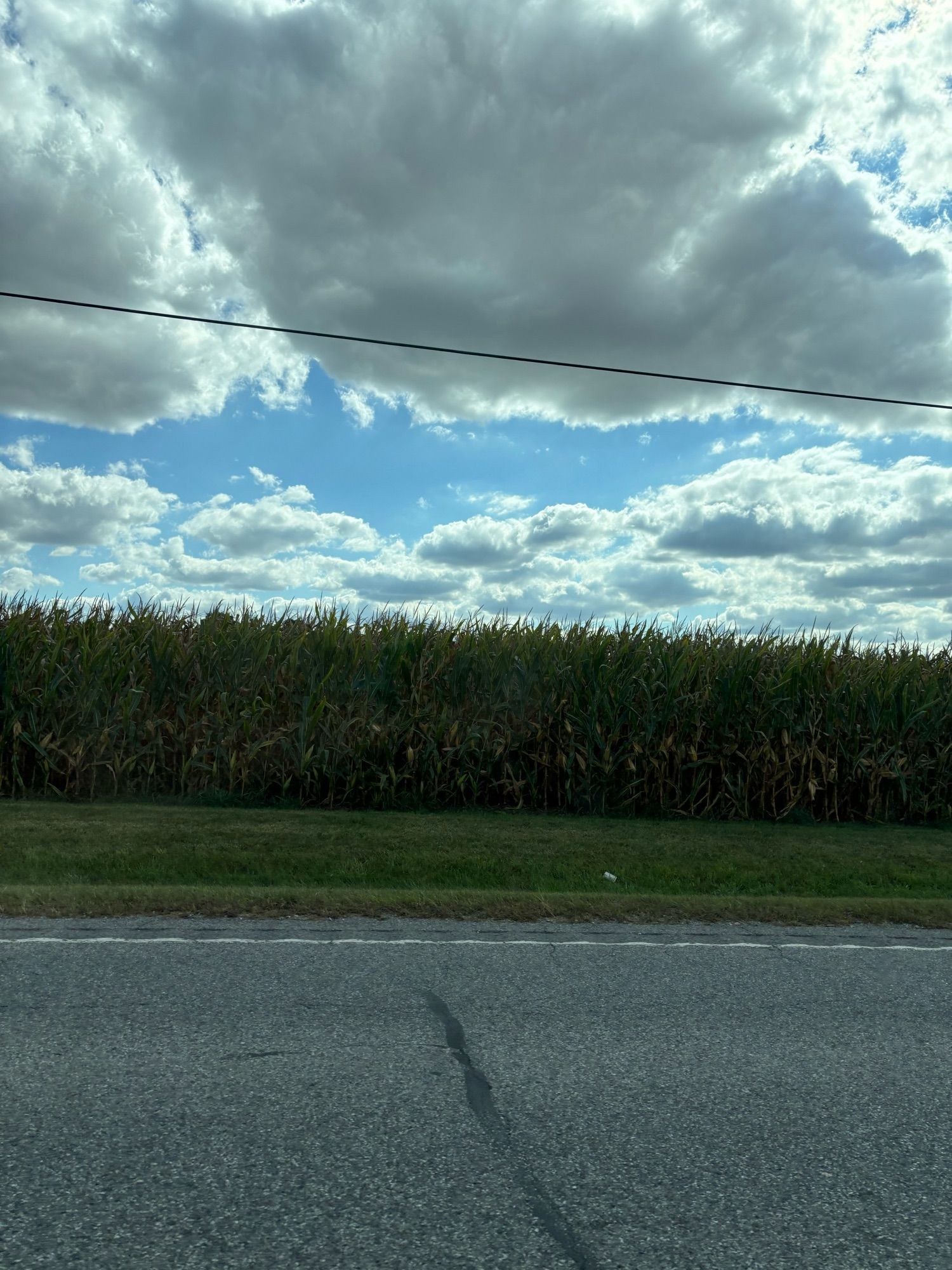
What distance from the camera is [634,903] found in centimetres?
806

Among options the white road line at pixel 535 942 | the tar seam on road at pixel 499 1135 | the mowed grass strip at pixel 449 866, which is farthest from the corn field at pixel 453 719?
the tar seam on road at pixel 499 1135

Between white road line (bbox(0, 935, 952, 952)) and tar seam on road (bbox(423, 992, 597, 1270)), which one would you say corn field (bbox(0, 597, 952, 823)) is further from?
tar seam on road (bbox(423, 992, 597, 1270))

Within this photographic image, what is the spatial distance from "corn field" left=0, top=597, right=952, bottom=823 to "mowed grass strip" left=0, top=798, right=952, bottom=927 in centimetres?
83

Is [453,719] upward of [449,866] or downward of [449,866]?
upward

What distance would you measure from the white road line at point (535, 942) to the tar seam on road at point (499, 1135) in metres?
1.42

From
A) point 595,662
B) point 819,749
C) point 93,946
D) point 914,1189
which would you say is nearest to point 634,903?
point 93,946

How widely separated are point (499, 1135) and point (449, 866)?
6.21m

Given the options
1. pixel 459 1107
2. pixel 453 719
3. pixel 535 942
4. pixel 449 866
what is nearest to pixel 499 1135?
pixel 459 1107

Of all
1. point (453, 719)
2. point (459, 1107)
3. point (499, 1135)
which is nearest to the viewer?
point (499, 1135)

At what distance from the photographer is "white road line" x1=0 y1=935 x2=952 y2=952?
20.6ft

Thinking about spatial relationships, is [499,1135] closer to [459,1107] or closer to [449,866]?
[459,1107]

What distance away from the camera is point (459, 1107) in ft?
13.0

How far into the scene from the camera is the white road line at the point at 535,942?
6293 mm

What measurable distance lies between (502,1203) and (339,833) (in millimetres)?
8372
